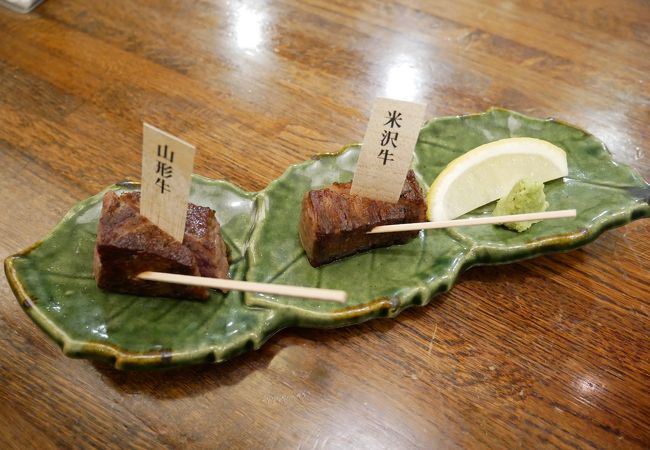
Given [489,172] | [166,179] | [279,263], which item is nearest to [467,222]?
[489,172]

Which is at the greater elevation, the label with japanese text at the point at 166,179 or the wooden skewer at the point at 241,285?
the label with japanese text at the point at 166,179

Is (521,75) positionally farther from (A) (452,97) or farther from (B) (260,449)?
(B) (260,449)

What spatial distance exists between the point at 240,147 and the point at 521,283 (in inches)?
68.6

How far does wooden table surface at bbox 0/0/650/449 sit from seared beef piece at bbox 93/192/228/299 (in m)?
0.36

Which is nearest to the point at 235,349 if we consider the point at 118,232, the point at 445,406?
the point at 118,232

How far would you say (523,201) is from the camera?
249cm

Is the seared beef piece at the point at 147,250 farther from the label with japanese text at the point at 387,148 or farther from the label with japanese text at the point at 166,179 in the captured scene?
the label with japanese text at the point at 387,148

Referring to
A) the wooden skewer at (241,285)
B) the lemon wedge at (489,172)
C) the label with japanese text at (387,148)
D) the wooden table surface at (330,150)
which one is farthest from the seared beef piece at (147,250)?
the lemon wedge at (489,172)

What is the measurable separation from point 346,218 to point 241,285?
556mm

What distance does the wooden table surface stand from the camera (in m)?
2.14

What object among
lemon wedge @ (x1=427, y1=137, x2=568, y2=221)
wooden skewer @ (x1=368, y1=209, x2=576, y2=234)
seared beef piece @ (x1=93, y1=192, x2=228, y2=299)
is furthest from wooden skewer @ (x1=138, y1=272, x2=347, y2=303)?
lemon wedge @ (x1=427, y1=137, x2=568, y2=221)

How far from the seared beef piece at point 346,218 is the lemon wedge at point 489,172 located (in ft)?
0.67

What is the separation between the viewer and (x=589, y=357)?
234 cm

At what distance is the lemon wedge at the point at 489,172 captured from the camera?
2.61 metres
